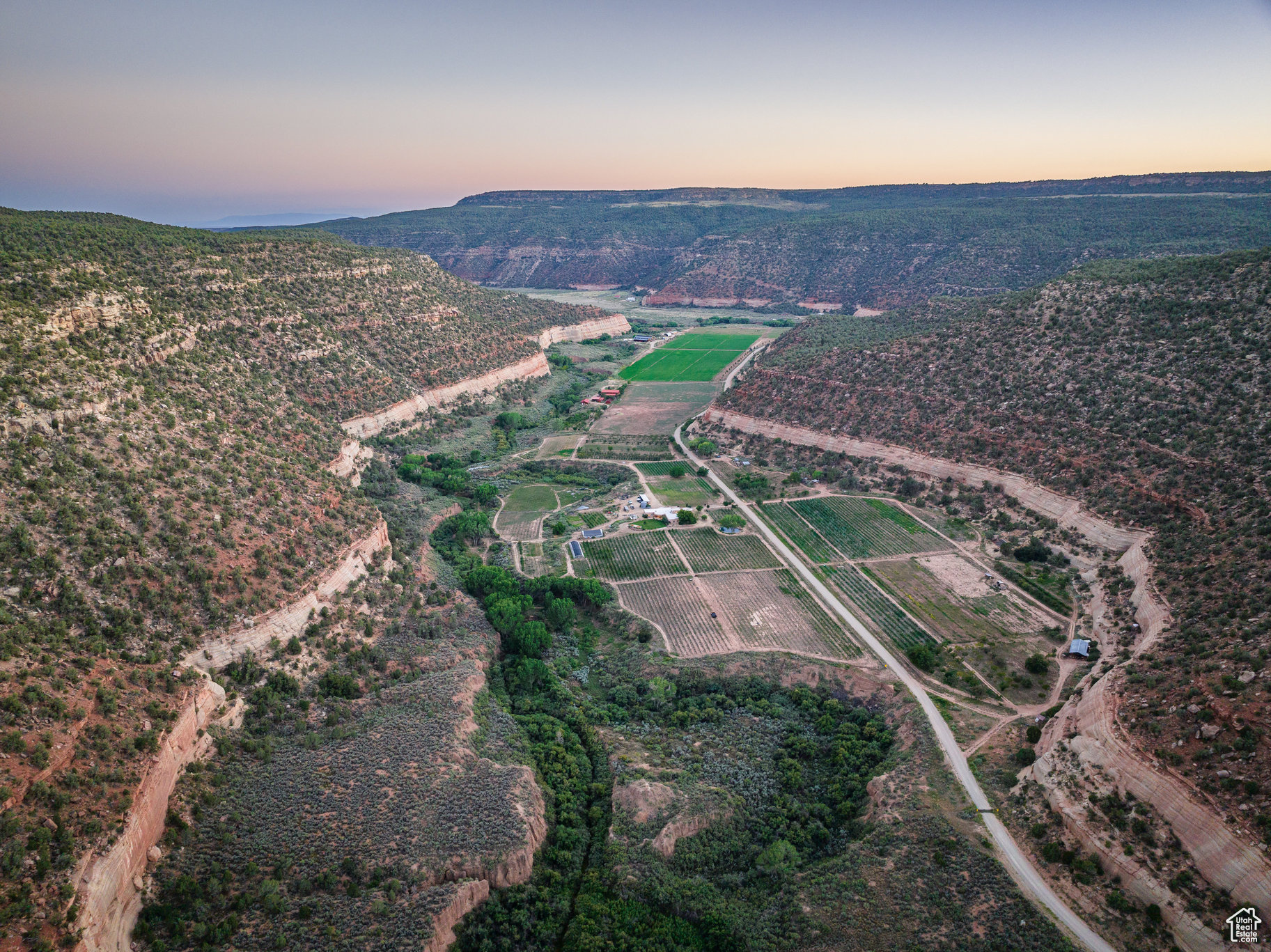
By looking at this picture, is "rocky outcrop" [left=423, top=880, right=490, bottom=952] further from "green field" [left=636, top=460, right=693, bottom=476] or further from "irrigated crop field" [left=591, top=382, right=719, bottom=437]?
"irrigated crop field" [left=591, top=382, right=719, bottom=437]

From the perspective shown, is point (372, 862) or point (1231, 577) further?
point (1231, 577)

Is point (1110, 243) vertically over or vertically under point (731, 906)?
over

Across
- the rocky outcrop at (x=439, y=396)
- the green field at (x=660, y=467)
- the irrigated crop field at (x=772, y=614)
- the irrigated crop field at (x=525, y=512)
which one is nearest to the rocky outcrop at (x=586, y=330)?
the rocky outcrop at (x=439, y=396)

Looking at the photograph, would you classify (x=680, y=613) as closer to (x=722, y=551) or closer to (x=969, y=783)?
(x=722, y=551)

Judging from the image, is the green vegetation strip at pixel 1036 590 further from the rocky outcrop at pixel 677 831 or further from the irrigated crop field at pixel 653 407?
the irrigated crop field at pixel 653 407

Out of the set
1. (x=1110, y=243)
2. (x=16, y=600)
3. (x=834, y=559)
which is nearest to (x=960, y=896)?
(x=834, y=559)

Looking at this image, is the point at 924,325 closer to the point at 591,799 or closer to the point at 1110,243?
the point at 591,799

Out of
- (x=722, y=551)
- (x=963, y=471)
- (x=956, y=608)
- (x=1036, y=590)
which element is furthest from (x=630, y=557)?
(x=963, y=471)
